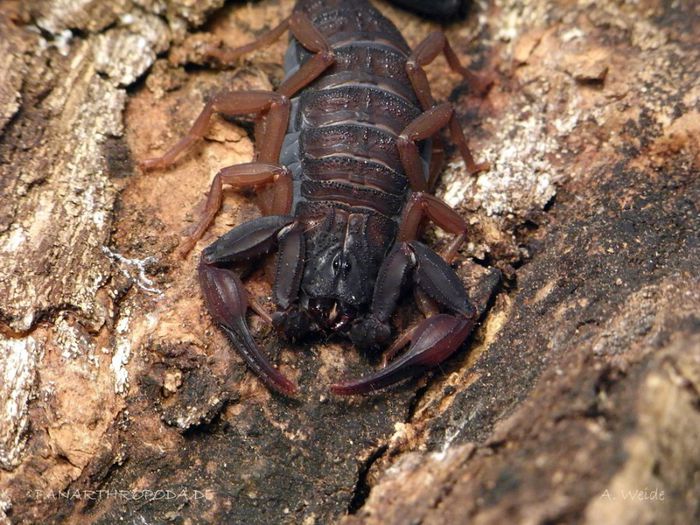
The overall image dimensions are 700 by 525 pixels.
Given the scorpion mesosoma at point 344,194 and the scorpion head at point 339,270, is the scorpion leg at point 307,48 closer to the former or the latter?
the scorpion mesosoma at point 344,194

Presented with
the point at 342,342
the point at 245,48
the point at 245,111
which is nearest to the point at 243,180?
the point at 245,111

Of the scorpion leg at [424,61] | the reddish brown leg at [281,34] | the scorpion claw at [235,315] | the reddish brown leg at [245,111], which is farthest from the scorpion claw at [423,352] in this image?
the reddish brown leg at [281,34]

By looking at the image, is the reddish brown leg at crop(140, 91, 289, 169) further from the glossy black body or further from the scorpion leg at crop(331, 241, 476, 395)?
the scorpion leg at crop(331, 241, 476, 395)

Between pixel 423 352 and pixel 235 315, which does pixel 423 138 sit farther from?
pixel 235 315

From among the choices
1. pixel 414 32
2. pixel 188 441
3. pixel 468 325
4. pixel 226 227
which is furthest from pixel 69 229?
pixel 414 32

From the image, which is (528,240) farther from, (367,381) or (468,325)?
(367,381)

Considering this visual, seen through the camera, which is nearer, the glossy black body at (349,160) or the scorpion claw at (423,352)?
the scorpion claw at (423,352)

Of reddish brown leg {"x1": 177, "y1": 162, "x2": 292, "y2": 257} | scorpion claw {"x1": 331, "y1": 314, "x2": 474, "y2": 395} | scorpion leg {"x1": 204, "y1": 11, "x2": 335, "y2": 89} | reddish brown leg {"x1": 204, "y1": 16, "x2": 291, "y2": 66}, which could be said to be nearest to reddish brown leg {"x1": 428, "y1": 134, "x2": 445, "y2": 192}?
scorpion leg {"x1": 204, "y1": 11, "x2": 335, "y2": 89}
